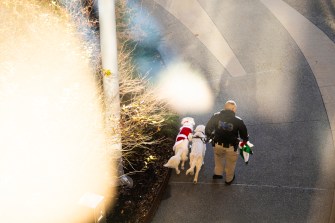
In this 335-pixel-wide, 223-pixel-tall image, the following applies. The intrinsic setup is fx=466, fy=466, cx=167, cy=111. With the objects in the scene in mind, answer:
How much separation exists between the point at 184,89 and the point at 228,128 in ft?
11.7

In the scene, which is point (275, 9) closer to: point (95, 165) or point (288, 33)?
point (288, 33)

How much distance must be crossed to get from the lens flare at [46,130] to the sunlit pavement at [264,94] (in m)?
1.58

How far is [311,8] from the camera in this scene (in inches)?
553

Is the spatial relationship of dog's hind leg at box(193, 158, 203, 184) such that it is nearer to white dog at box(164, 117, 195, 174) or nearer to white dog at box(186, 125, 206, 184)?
white dog at box(186, 125, 206, 184)

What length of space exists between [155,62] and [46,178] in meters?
5.49

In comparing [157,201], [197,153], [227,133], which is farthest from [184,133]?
[157,201]

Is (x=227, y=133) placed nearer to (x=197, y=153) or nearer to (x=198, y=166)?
(x=197, y=153)

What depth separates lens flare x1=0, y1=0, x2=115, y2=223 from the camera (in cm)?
720

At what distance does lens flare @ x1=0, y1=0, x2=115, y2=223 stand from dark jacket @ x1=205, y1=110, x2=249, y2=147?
1.93m

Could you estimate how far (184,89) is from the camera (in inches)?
445

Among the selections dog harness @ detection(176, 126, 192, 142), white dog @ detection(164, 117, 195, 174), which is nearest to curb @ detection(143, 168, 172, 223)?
white dog @ detection(164, 117, 195, 174)

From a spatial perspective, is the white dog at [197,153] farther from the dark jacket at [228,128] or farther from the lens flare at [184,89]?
the lens flare at [184,89]

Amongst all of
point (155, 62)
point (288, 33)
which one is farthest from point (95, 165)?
point (288, 33)

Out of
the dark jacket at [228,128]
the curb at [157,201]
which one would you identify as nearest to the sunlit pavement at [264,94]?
the curb at [157,201]
